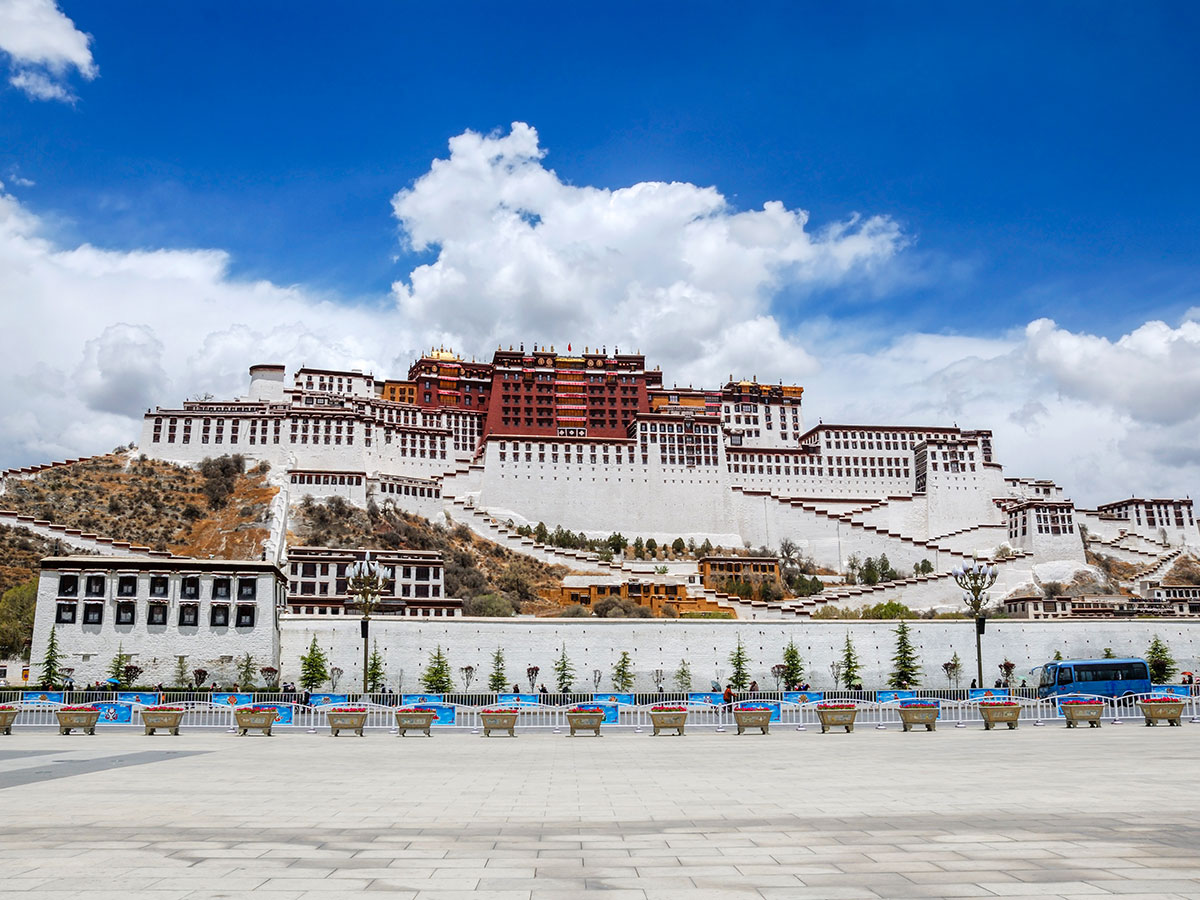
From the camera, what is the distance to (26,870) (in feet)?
26.8

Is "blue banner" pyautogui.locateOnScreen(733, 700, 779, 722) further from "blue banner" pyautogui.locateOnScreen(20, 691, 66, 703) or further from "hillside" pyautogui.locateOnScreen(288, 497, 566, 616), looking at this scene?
"hillside" pyautogui.locateOnScreen(288, 497, 566, 616)

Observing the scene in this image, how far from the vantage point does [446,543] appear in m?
76.2

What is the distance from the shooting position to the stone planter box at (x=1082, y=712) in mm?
27422

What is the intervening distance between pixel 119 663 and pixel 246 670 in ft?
18.4

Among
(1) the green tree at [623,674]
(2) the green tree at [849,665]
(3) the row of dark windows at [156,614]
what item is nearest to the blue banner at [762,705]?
(1) the green tree at [623,674]

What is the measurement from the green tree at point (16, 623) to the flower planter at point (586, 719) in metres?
34.7

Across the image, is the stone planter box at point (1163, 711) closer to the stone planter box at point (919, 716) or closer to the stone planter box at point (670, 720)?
the stone planter box at point (919, 716)

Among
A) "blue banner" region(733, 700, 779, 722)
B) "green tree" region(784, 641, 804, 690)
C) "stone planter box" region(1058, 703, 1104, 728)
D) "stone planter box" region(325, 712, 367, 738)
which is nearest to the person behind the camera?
"stone planter box" region(325, 712, 367, 738)

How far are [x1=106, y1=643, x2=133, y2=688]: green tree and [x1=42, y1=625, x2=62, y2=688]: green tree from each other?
205cm

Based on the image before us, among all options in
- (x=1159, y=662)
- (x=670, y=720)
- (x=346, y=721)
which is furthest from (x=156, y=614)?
(x=1159, y=662)

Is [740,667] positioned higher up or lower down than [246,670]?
lower down

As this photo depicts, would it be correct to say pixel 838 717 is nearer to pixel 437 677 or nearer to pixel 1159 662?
pixel 437 677

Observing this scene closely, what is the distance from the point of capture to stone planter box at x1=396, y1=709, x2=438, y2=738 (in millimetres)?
26969

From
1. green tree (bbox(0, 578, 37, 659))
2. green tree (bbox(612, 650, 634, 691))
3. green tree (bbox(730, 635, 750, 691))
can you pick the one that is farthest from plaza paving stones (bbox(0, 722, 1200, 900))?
green tree (bbox(0, 578, 37, 659))
